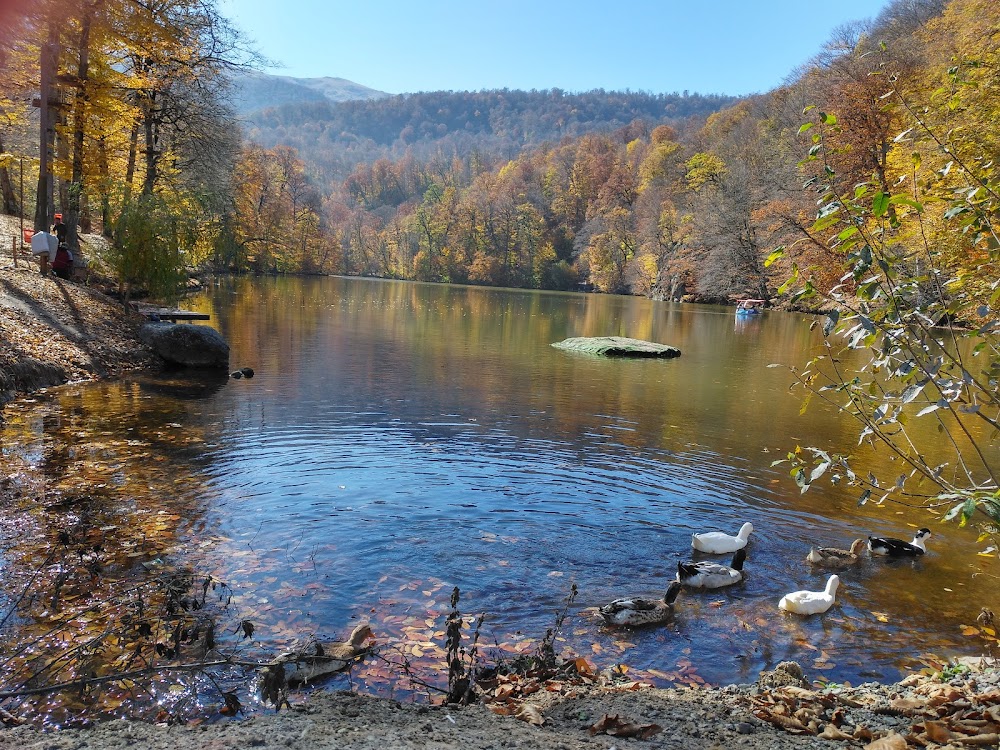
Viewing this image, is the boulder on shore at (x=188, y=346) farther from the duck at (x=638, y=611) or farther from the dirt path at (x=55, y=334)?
Result: the duck at (x=638, y=611)

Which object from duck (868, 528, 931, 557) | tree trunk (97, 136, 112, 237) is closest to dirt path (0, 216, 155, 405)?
tree trunk (97, 136, 112, 237)

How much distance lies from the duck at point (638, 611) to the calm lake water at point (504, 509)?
10cm

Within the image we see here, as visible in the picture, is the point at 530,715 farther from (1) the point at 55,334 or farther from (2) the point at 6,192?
(2) the point at 6,192

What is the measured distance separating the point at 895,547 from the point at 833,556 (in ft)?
2.86

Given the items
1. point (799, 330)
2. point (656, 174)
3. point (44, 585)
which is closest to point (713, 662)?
point (44, 585)

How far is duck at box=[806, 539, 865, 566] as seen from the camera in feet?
23.8

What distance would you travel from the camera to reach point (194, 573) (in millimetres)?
5816

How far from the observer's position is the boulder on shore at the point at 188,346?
632 inches

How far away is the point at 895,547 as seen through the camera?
7.50m

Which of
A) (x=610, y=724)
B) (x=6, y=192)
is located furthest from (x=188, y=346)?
(x=6, y=192)

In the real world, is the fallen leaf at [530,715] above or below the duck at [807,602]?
above

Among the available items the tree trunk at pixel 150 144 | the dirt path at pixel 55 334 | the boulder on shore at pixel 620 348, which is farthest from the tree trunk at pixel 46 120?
the boulder on shore at pixel 620 348

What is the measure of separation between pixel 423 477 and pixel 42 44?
16.2 meters

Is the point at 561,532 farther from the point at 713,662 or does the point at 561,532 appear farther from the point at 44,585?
the point at 44,585
